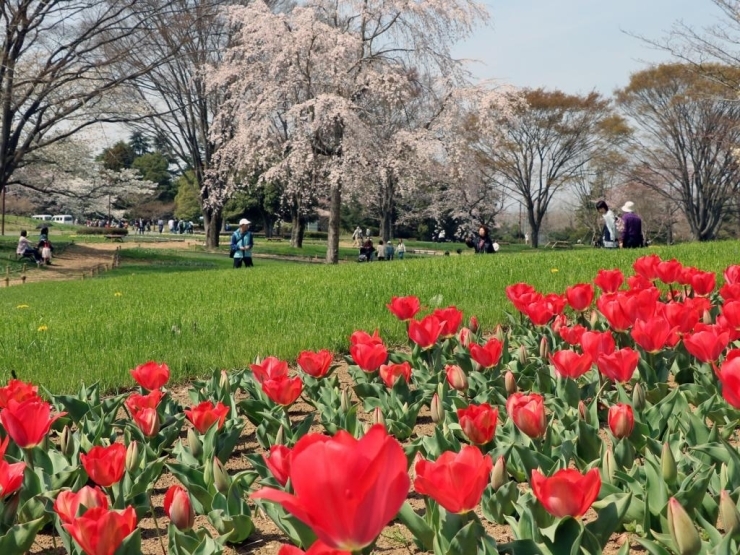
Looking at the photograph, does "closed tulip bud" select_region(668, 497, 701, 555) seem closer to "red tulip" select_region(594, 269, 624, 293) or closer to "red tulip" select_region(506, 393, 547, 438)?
"red tulip" select_region(506, 393, 547, 438)

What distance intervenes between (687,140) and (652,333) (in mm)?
31735

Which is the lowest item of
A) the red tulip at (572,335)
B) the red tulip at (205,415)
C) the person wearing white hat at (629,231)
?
the red tulip at (205,415)

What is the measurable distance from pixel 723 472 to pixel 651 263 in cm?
234

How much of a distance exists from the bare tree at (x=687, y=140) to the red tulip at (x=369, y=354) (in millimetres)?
26567

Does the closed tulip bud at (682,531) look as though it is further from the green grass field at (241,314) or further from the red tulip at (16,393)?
the green grass field at (241,314)

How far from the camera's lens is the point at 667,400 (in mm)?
2445

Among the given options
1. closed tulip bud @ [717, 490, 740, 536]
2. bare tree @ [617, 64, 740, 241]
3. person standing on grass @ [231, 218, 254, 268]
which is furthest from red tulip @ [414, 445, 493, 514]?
bare tree @ [617, 64, 740, 241]

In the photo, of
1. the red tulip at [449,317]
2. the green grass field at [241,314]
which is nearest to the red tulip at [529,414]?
the red tulip at [449,317]

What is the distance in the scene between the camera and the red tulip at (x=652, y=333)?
8.38 ft

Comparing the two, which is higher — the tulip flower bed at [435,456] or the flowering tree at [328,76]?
the flowering tree at [328,76]

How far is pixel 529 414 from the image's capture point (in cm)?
197

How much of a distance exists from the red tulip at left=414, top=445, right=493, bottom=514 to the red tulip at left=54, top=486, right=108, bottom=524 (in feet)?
2.21

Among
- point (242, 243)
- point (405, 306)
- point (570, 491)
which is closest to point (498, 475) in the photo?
point (570, 491)

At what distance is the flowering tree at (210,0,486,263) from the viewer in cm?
2258
